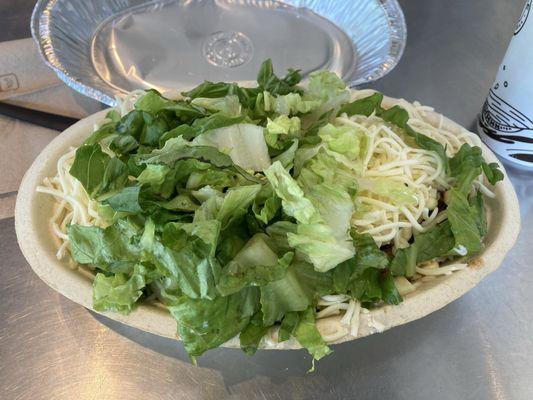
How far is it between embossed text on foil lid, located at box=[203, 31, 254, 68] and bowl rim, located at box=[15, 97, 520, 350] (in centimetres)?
59

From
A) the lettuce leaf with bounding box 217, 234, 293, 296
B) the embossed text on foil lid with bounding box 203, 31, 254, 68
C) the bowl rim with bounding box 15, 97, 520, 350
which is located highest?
the lettuce leaf with bounding box 217, 234, 293, 296

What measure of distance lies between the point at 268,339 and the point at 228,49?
89 centimetres

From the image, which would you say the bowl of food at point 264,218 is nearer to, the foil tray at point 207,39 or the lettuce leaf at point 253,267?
the lettuce leaf at point 253,267

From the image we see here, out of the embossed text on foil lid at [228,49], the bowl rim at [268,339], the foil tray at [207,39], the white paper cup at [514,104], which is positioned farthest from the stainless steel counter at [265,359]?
the embossed text on foil lid at [228,49]

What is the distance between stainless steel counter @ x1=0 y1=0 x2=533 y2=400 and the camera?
0.75m

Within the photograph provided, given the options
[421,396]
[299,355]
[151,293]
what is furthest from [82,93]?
[421,396]

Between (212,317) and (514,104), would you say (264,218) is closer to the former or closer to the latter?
(212,317)

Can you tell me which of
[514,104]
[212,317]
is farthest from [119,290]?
[514,104]

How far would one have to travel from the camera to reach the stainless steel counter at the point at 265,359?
0.75m

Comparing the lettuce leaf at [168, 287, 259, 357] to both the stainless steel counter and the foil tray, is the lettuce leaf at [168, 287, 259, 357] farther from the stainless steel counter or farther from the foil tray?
the foil tray

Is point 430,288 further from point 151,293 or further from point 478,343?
point 151,293

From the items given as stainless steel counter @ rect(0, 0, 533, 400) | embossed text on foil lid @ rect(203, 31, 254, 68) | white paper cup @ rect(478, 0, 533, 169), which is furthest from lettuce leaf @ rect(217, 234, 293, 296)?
embossed text on foil lid @ rect(203, 31, 254, 68)

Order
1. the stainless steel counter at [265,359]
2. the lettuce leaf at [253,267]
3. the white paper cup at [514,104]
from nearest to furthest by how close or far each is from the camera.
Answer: the lettuce leaf at [253,267]
the stainless steel counter at [265,359]
the white paper cup at [514,104]

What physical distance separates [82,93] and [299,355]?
71 centimetres
